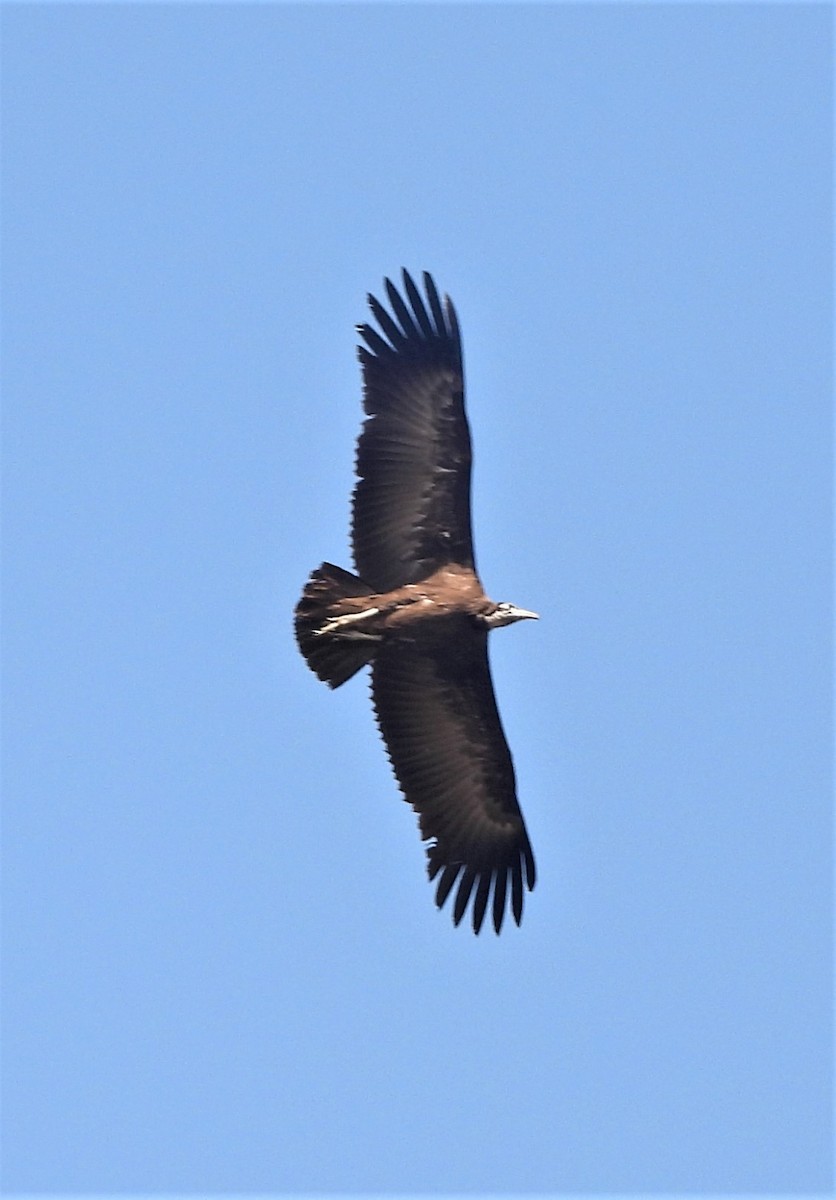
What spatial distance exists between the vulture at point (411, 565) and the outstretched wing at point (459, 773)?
2 centimetres

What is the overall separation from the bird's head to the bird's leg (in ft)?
2.97

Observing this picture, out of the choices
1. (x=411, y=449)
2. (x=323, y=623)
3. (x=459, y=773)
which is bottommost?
(x=459, y=773)

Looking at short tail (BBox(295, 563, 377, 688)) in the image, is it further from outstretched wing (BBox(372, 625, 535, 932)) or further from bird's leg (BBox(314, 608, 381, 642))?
outstretched wing (BBox(372, 625, 535, 932))

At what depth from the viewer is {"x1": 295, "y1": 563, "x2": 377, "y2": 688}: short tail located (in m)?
24.2

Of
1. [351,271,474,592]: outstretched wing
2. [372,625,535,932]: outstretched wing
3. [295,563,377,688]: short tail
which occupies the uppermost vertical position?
[351,271,474,592]: outstretched wing

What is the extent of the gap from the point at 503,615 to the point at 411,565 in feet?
2.75

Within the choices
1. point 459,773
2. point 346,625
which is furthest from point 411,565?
point 459,773

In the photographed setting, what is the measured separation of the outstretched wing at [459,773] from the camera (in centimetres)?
2492

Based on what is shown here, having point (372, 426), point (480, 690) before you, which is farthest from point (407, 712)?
point (372, 426)

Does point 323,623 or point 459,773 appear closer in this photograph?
point 323,623

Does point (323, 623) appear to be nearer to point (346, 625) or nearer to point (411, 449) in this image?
point (346, 625)

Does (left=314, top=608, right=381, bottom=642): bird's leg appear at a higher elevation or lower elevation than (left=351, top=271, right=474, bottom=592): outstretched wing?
lower

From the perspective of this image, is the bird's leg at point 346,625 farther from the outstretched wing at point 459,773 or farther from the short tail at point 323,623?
the outstretched wing at point 459,773

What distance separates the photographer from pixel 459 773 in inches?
992
